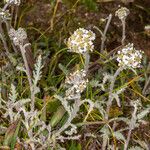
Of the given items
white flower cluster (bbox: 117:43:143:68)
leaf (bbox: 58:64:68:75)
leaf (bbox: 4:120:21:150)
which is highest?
white flower cluster (bbox: 117:43:143:68)

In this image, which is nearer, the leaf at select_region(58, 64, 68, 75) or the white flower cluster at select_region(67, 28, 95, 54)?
the white flower cluster at select_region(67, 28, 95, 54)

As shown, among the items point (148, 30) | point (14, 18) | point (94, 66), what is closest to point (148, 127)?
point (94, 66)

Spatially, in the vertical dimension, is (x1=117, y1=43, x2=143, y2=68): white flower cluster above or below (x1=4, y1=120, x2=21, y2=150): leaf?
above

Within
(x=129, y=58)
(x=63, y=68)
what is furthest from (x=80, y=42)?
(x=63, y=68)

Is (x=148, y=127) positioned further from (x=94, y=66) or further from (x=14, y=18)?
(x=14, y=18)

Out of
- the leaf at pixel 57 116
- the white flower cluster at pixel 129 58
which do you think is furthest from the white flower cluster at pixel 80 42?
the leaf at pixel 57 116

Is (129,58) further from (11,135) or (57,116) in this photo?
(11,135)

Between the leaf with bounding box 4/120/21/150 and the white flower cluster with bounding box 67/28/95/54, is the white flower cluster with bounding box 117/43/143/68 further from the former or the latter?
the leaf with bounding box 4/120/21/150

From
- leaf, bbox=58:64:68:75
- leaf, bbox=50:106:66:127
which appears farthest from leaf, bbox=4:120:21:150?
leaf, bbox=58:64:68:75

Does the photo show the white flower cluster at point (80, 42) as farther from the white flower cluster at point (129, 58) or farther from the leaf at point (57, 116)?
the leaf at point (57, 116)

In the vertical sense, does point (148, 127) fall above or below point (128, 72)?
below

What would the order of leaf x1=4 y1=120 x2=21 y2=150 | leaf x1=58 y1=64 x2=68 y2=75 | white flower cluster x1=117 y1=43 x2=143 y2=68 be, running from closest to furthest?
white flower cluster x1=117 y1=43 x2=143 y2=68 → leaf x1=4 y1=120 x2=21 y2=150 → leaf x1=58 y1=64 x2=68 y2=75
